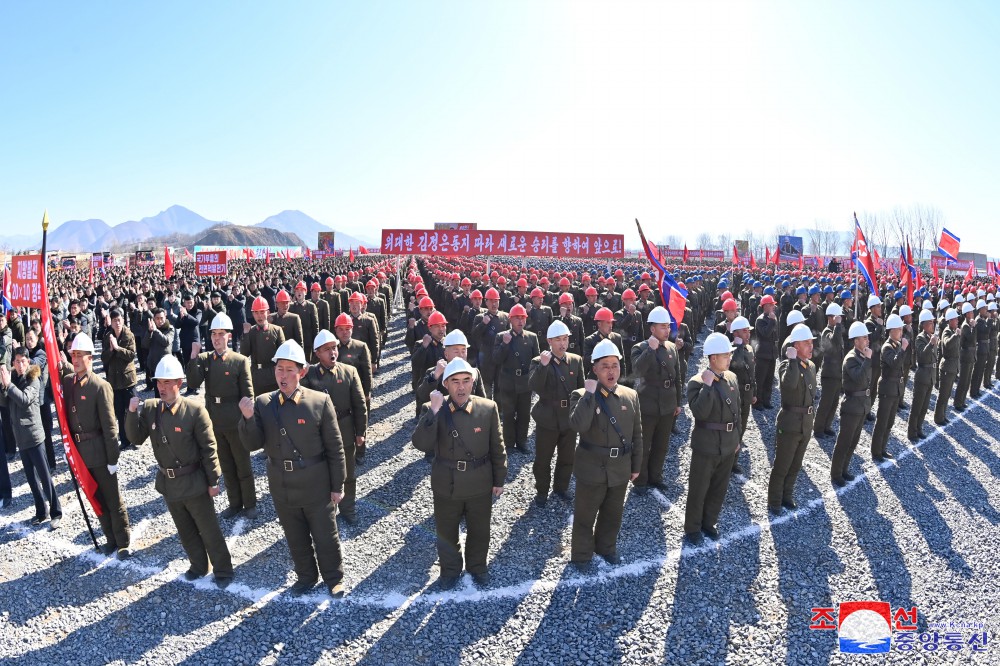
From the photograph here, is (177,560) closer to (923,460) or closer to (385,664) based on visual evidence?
(385,664)

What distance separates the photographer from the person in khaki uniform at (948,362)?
389 inches

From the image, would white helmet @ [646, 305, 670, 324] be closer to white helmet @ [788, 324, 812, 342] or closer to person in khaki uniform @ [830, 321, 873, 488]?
white helmet @ [788, 324, 812, 342]

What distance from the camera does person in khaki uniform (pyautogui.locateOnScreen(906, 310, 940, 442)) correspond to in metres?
9.12

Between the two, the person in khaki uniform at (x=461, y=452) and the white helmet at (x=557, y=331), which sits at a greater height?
the white helmet at (x=557, y=331)

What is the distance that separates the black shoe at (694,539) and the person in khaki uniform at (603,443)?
1.18m

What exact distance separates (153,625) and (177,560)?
1.03 m

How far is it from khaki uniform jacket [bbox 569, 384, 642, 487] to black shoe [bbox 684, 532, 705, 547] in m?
1.41

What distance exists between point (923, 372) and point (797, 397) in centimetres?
454

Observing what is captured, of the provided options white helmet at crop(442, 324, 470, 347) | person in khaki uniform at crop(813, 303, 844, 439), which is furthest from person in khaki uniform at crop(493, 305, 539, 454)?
person in khaki uniform at crop(813, 303, 844, 439)

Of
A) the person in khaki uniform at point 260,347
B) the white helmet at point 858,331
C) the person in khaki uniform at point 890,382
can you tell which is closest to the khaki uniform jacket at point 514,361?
the person in khaki uniform at point 260,347

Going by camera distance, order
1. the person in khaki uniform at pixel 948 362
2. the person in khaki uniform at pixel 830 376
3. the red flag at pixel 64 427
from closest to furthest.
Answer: the red flag at pixel 64 427 → the person in khaki uniform at pixel 830 376 → the person in khaki uniform at pixel 948 362

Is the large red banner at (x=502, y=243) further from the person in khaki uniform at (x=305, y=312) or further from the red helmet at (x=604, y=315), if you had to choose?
the red helmet at (x=604, y=315)

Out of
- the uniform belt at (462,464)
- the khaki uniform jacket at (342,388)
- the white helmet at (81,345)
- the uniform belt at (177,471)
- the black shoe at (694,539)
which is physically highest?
the white helmet at (81,345)

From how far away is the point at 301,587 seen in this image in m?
5.04
